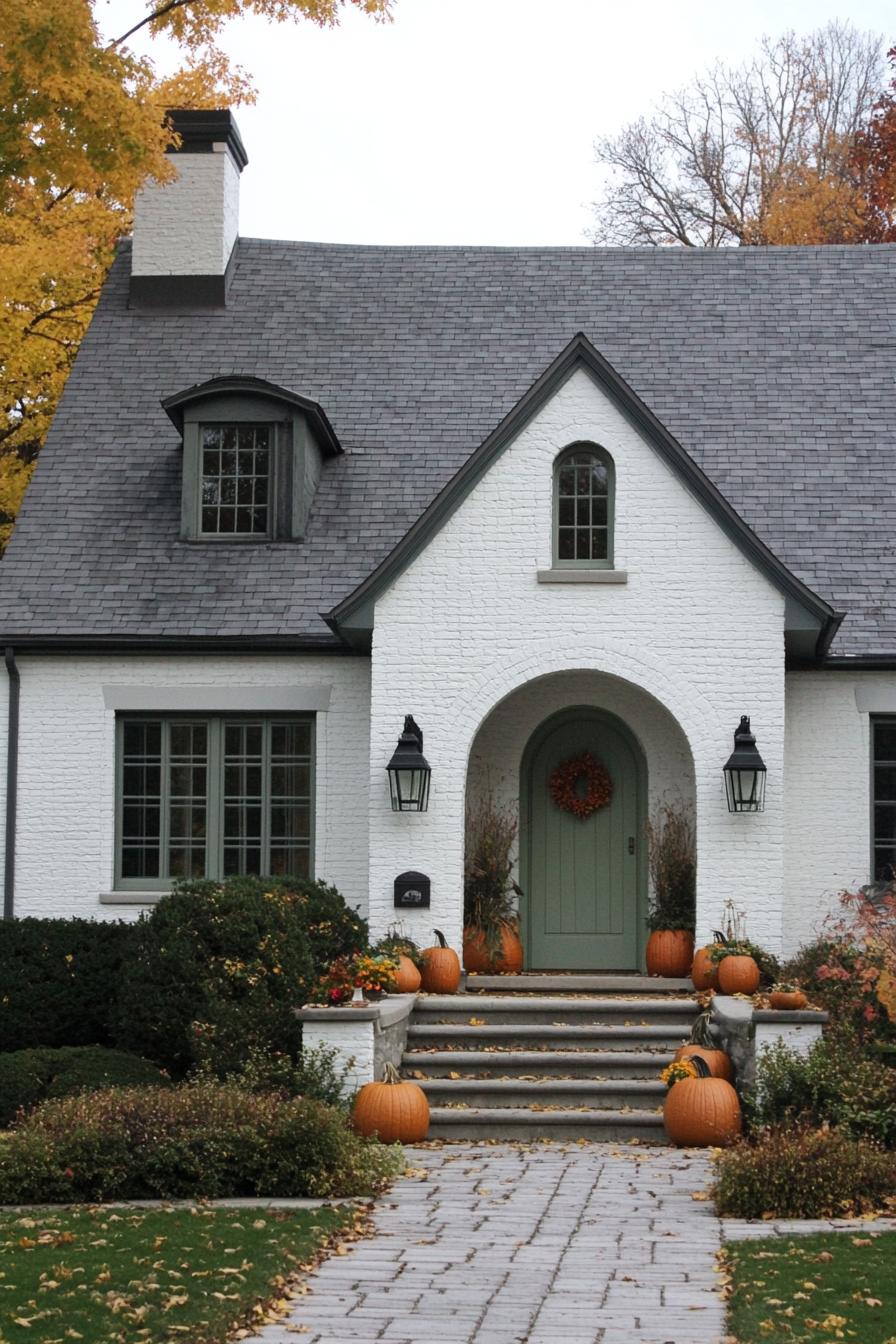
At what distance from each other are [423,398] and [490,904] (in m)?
5.83

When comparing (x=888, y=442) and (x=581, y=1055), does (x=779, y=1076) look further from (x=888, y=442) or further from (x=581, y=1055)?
(x=888, y=442)

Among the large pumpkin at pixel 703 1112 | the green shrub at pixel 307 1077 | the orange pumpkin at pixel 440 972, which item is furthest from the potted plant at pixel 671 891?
the green shrub at pixel 307 1077

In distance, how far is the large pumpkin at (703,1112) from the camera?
12391 millimetres

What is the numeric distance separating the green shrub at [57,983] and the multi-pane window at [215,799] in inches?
65.6

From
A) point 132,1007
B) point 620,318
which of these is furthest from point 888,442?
point 132,1007

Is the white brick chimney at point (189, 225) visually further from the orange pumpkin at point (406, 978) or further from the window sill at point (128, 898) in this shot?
the orange pumpkin at point (406, 978)

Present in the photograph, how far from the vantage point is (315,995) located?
13.4 m

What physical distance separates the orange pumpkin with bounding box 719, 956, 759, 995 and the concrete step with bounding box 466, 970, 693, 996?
87 cm

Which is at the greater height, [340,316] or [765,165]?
[765,165]

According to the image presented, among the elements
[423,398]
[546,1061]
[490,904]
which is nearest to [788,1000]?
[546,1061]

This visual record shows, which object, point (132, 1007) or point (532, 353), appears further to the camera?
point (532, 353)

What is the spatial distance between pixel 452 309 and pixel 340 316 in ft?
4.22

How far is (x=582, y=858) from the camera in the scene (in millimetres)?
17156

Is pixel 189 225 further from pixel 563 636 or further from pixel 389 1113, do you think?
pixel 389 1113
